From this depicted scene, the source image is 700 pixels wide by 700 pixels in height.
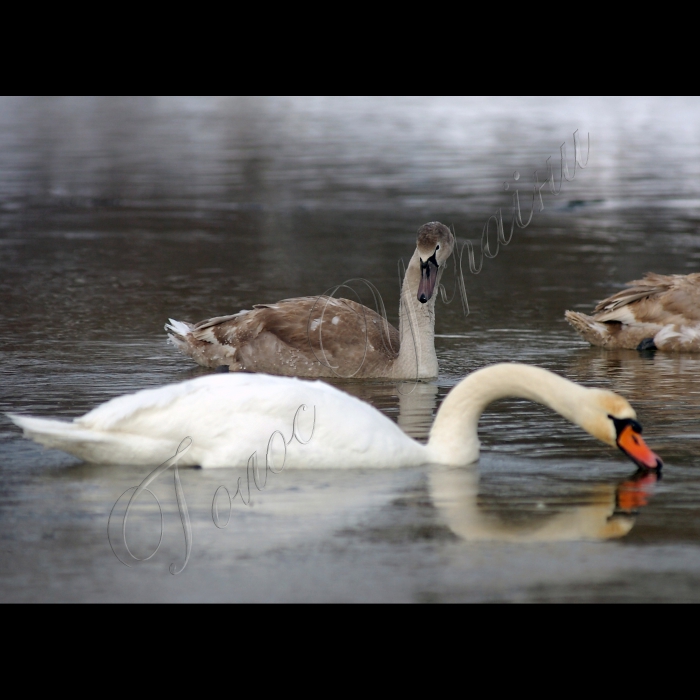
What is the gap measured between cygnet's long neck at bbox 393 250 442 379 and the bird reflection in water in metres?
3.47

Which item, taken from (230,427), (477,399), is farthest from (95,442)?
(477,399)

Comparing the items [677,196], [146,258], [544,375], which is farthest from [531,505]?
[677,196]

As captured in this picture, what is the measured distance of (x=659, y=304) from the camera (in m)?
13.5

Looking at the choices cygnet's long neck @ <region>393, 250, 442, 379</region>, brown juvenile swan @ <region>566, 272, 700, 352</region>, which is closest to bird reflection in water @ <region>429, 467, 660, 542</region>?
cygnet's long neck @ <region>393, 250, 442, 379</region>

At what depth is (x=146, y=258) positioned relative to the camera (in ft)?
61.4

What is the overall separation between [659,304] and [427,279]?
9.30ft

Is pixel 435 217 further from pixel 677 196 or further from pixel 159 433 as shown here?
pixel 159 433

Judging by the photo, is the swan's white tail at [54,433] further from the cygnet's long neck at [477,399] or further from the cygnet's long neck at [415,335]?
the cygnet's long neck at [415,335]

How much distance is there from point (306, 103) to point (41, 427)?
60345 millimetres

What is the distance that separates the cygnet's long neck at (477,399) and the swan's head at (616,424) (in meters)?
0.14

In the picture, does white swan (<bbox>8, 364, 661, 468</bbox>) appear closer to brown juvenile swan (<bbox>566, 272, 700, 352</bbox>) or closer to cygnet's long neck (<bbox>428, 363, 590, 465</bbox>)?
cygnet's long neck (<bbox>428, 363, 590, 465</bbox>)

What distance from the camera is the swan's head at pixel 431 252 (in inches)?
463

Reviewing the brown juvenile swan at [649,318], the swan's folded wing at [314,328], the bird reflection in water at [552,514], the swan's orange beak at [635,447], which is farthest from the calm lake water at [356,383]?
the swan's folded wing at [314,328]

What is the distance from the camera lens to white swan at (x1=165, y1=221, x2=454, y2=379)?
11805mm
